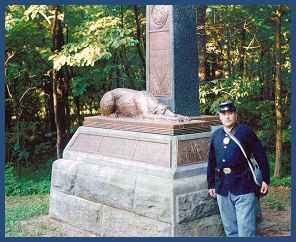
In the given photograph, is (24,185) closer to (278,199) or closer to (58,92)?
(58,92)

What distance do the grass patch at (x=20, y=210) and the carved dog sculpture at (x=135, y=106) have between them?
1.90m

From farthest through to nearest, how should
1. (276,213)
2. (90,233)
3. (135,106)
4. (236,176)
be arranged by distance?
(276,213) < (135,106) < (90,233) < (236,176)

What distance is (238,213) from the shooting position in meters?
4.82

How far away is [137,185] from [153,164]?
0.30 m

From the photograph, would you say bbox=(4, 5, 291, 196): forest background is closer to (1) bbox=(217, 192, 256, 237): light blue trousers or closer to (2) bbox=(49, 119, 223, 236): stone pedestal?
(2) bbox=(49, 119, 223, 236): stone pedestal

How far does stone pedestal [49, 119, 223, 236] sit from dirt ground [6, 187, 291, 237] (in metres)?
0.14

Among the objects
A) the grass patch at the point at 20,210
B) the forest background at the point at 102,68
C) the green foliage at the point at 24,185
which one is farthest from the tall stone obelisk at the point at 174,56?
the green foliage at the point at 24,185

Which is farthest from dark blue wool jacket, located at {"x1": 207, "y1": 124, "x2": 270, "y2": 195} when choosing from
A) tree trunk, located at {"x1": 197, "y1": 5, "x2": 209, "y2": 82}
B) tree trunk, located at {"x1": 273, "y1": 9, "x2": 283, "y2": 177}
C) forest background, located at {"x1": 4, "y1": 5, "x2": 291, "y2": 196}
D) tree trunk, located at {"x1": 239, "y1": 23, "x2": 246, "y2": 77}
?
tree trunk, located at {"x1": 239, "y1": 23, "x2": 246, "y2": 77}

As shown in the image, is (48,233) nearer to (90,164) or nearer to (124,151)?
(90,164)

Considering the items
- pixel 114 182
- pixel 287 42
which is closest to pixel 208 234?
pixel 114 182

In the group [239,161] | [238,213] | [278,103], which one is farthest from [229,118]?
[278,103]

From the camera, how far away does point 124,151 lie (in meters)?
5.77

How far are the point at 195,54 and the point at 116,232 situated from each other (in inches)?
97.2

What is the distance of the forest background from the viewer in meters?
9.27
